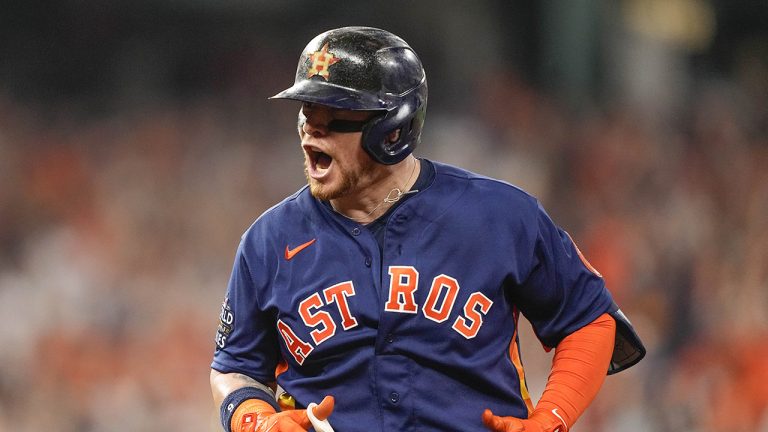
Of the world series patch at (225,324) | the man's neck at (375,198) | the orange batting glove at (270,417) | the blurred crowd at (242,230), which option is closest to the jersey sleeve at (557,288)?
the man's neck at (375,198)

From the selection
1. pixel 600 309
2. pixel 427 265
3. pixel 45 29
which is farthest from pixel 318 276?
pixel 45 29

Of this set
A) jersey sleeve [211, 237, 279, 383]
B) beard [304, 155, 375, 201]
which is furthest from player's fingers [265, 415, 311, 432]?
beard [304, 155, 375, 201]

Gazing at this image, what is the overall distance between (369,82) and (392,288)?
1.58ft

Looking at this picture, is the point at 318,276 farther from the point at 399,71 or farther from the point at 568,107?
the point at 568,107

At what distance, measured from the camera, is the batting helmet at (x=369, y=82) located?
239cm

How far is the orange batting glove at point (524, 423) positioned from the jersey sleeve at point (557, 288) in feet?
0.79

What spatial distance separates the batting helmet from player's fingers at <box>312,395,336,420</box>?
23.0 inches

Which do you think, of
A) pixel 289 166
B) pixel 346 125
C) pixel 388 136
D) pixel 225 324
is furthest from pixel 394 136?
pixel 289 166

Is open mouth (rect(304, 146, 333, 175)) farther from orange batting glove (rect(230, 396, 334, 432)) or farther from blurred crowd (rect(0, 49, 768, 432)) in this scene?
blurred crowd (rect(0, 49, 768, 432))

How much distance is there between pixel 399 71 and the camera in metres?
2.46

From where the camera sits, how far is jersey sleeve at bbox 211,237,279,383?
2549 millimetres

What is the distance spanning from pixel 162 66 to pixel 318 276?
17.1ft

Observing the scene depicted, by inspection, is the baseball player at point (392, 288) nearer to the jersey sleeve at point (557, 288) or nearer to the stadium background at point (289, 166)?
the jersey sleeve at point (557, 288)

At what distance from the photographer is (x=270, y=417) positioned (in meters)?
2.36
